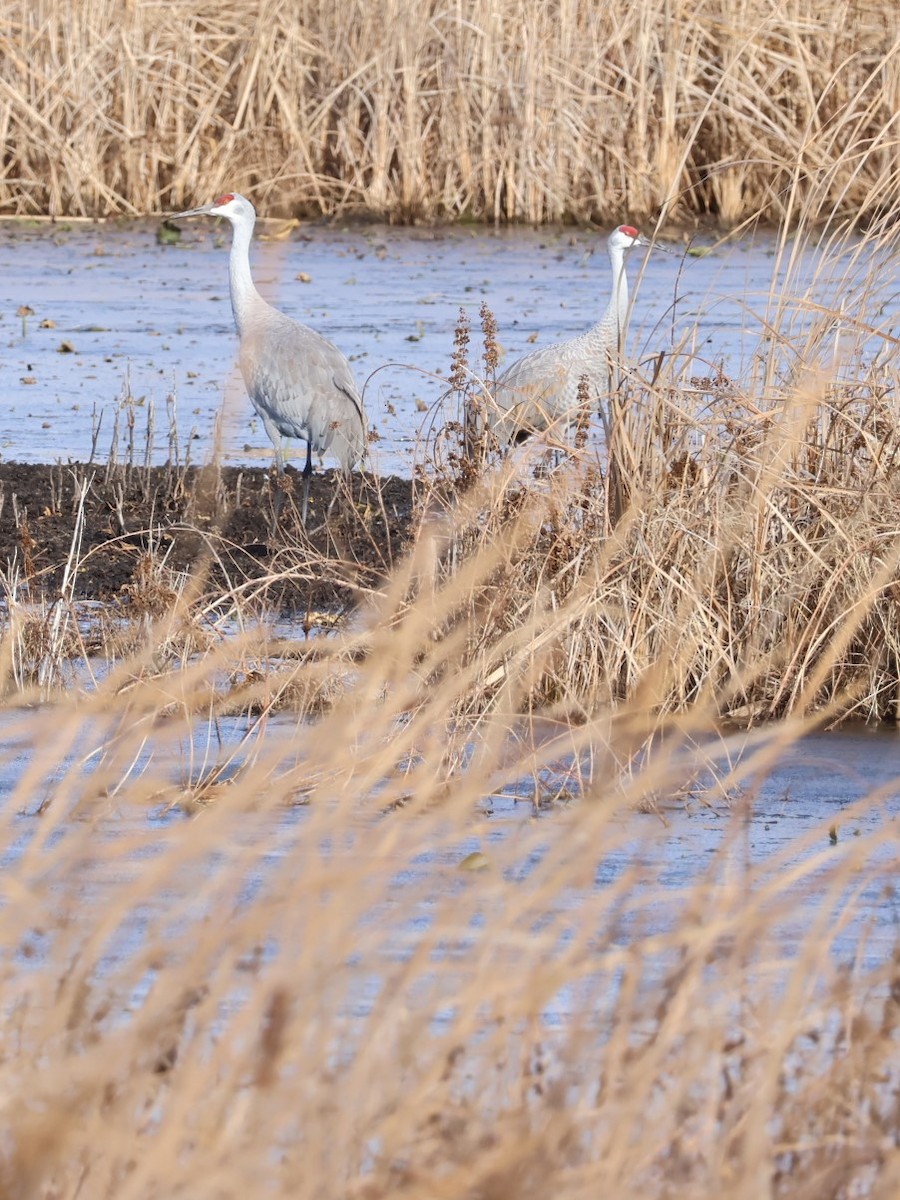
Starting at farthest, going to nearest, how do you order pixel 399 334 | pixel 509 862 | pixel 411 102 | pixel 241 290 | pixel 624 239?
1. pixel 411 102
2. pixel 399 334
3. pixel 624 239
4. pixel 241 290
5. pixel 509 862

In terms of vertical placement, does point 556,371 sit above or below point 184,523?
above

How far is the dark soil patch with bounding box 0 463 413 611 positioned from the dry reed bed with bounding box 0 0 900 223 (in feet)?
30.7

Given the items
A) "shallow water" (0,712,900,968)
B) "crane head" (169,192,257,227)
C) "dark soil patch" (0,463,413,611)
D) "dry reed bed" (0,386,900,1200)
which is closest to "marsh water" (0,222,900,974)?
"shallow water" (0,712,900,968)

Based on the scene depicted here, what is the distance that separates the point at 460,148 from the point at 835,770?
13909mm

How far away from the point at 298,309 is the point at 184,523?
23.9 feet

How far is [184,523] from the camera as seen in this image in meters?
7.67

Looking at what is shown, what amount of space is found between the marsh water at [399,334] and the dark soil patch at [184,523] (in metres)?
0.27

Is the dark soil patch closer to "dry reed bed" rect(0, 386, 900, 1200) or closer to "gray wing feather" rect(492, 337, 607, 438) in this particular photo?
"gray wing feather" rect(492, 337, 607, 438)

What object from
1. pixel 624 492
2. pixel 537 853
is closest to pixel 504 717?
pixel 537 853

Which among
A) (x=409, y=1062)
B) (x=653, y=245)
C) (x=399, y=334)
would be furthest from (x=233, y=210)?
(x=409, y=1062)

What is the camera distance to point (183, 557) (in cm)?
771

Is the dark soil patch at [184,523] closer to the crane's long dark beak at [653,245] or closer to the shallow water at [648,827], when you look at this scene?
the crane's long dark beak at [653,245]

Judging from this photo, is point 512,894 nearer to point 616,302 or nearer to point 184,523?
point 184,523

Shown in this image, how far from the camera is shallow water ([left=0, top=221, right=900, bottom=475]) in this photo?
10.4 meters
